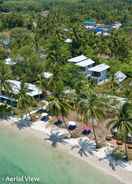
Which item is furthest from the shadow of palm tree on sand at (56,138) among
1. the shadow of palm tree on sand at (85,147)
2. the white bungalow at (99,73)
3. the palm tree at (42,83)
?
the white bungalow at (99,73)

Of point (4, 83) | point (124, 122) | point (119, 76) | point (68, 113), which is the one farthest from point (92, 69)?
point (124, 122)

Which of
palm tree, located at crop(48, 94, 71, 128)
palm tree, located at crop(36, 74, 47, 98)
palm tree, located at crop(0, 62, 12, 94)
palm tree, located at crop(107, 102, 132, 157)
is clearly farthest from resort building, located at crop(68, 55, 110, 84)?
palm tree, located at crop(107, 102, 132, 157)

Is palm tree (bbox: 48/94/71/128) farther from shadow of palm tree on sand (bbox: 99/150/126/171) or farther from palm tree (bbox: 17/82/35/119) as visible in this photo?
shadow of palm tree on sand (bbox: 99/150/126/171)

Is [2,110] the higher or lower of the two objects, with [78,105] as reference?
lower

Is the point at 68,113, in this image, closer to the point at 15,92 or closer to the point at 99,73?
the point at 15,92

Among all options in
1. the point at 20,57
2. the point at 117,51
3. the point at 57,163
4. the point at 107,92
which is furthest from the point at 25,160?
the point at 117,51

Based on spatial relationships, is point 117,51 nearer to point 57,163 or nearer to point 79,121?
point 79,121

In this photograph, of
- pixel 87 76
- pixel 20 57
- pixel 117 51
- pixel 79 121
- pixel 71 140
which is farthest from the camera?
pixel 117 51

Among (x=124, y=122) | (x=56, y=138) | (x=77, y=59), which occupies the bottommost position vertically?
(x=56, y=138)
